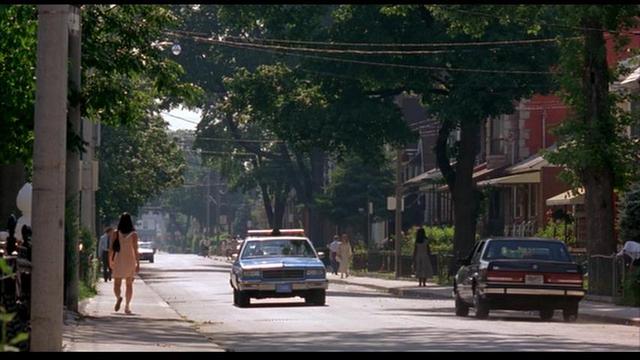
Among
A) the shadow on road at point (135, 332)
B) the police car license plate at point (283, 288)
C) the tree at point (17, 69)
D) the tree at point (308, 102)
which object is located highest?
the tree at point (308, 102)

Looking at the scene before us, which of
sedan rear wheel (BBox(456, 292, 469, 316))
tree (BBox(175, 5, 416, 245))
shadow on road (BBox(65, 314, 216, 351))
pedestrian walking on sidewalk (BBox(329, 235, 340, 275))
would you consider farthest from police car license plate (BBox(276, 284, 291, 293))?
pedestrian walking on sidewalk (BBox(329, 235, 340, 275))

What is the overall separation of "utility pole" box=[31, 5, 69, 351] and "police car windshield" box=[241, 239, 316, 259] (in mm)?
17681

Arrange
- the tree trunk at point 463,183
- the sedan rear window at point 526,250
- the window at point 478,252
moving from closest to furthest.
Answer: the sedan rear window at point 526,250 → the window at point 478,252 → the tree trunk at point 463,183

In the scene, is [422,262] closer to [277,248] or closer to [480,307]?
[277,248]

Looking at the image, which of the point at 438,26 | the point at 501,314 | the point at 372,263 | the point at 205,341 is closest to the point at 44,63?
the point at 205,341

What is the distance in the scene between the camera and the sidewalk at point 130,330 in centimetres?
1889

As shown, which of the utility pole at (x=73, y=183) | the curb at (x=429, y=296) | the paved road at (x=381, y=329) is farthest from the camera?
the curb at (x=429, y=296)

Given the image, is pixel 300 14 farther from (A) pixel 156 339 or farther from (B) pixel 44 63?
(B) pixel 44 63

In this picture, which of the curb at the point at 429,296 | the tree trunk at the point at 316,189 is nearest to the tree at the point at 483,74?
the curb at the point at 429,296

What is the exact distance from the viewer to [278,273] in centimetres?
3253

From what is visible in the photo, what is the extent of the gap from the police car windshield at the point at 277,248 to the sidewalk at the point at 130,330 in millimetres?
2219

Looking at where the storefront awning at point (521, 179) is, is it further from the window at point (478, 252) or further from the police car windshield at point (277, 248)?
the window at point (478, 252)

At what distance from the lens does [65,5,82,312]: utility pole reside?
85.1 ft

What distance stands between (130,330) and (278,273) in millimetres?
9419
